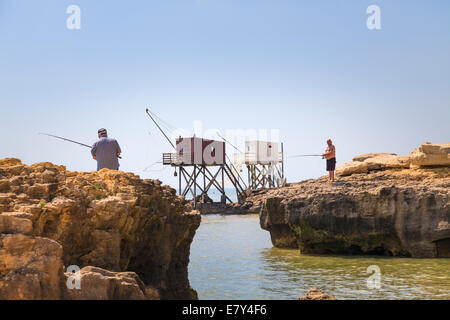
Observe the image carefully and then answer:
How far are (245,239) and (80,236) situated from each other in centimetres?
1450

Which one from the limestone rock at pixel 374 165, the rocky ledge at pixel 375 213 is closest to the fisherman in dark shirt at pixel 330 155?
the rocky ledge at pixel 375 213

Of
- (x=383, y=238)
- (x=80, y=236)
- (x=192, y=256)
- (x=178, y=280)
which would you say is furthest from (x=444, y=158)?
(x=80, y=236)

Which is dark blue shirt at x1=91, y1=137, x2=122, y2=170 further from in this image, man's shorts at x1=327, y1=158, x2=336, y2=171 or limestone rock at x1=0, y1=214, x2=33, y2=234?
man's shorts at x1=327, y1=158, x2=336, y2=171

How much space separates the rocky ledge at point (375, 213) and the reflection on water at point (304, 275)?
51 centimetres

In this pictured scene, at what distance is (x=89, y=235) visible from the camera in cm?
644

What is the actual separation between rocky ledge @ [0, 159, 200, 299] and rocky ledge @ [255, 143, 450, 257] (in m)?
5.80

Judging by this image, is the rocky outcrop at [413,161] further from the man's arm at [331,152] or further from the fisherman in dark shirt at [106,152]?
the fisherman in dark shirt at [106,152]

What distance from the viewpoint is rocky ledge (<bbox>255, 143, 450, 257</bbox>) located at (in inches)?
505

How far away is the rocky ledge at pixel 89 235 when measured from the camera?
14.7 ft

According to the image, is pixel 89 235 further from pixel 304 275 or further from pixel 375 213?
pixel 375 213

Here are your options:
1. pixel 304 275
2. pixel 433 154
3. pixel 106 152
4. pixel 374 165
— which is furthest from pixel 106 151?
pixel 374 165

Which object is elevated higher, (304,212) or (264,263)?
(304,212)

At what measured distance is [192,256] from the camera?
607 inches

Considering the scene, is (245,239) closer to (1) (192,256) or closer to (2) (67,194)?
(1) (192,256)
